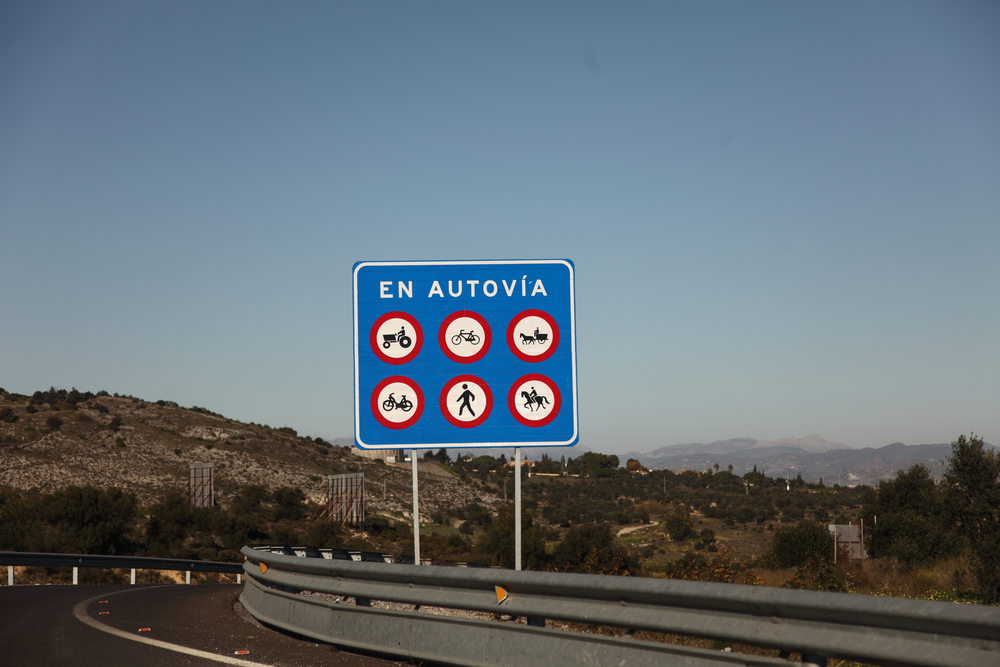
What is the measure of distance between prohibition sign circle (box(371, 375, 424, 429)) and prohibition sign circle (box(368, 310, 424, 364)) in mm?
259

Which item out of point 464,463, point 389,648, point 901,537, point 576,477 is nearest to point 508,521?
point 901,537

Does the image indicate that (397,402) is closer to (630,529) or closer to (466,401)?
(466,401)

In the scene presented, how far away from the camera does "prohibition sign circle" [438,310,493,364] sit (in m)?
12.3

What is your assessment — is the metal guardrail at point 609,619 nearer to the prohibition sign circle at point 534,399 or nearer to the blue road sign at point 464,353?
the blue road sign at point 464,353

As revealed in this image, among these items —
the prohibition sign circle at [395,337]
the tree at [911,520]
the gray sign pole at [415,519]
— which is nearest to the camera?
the gray sign pole at [415,519]

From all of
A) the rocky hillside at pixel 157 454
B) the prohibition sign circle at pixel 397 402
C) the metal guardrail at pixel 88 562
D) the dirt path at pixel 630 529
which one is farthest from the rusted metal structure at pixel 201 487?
the prohibition sign circle at pixel 397 402

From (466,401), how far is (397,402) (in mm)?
820

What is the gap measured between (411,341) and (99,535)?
127ft

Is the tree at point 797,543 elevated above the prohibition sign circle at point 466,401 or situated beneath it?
situated beneath

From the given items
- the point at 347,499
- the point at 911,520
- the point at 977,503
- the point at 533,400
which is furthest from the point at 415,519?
the point at 347,499

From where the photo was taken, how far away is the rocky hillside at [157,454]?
75688 millimetres

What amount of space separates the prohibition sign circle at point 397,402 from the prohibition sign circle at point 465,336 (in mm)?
609

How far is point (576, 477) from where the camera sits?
525 ft

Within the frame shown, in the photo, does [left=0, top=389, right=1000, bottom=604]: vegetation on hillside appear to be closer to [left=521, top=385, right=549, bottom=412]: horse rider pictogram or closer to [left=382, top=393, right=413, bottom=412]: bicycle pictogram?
[left=521, top=385, right=549, bottom=412]: horse rider pictogram
